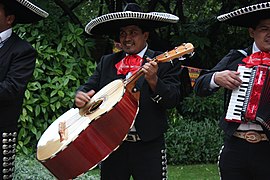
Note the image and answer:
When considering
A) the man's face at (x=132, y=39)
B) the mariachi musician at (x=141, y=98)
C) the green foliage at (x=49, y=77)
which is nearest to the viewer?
the mariachi musician at (x=141, y=98)

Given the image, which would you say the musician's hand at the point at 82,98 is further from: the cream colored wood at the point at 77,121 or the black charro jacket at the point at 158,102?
the black charro jacket at the point at 158,102

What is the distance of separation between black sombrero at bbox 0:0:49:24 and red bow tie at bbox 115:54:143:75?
70 centimetres

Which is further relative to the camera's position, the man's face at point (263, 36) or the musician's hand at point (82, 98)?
the musician's hand at point (82, 98)

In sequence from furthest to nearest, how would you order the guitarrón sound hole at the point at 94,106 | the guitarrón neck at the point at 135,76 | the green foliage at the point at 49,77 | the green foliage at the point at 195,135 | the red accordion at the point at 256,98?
the green foliage at the point at 195,135
the green foliage at the point at 49,77
the guitarrón sound hole at the point at 94,106
the guitarrón neck at the point at 135,76
the red accordion at the point at 256,98

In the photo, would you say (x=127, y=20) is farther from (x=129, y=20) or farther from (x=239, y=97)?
(x=239, y=97)

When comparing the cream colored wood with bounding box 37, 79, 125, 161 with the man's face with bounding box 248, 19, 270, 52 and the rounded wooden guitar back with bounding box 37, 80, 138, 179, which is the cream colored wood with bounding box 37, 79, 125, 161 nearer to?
the rounded wooden guitar back with bounding box 37, 80, 138, 179

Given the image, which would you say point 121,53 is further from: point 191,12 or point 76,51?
point 191,12

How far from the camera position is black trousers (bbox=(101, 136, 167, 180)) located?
4195 mm

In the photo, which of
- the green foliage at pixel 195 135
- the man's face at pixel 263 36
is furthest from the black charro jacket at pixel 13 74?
the green foliage at pixel 195 135

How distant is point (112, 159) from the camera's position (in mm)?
4297

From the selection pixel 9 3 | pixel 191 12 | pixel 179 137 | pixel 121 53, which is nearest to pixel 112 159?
pixel 121 53

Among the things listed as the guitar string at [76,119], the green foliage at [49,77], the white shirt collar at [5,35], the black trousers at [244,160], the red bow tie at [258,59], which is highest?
the red bow tie at [258,59]

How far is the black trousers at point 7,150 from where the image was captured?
4.18 m

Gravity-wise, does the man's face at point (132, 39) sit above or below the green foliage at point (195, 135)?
above
